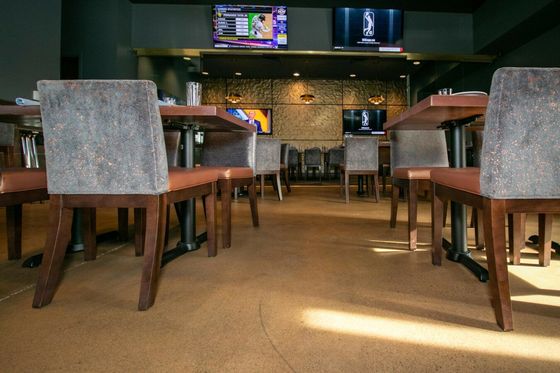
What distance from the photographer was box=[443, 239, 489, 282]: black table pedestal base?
1395 mm

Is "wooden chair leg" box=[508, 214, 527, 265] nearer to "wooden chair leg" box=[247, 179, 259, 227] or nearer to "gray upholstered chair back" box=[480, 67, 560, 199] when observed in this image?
"gray upholstered chair back" box=[480, 67, 560, 199]

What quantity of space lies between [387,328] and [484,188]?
51 centimetres

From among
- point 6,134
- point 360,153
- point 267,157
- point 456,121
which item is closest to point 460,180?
point 456,121

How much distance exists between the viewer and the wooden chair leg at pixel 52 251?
1145mm

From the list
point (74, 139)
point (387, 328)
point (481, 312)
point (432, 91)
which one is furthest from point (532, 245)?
point (432, 91)

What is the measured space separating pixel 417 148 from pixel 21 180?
234cm

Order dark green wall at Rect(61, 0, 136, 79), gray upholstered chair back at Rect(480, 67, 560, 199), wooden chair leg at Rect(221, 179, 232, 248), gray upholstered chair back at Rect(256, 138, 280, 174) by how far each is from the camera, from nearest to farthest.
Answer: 1. gray upholstered chair back at Rect(480, 67, 560, 199)
2. wooden chair leg at Rect(221, 179, 232, 248)
3. gray upholstered chair back at Rect(256, 138, 280, 174)
4. dark green wall at Rect(61, 0, 136, 79)

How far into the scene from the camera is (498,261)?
3.26 feet

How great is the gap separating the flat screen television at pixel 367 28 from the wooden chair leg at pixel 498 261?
5.74 m

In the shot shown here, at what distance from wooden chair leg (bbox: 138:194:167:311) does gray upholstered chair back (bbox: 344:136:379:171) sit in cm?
335

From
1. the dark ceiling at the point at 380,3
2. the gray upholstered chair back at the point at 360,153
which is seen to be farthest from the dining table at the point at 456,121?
the dark ceiling at the point at 380,3

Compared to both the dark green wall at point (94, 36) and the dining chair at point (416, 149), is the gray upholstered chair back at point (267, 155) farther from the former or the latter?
Answer: the dark green wall at point (94, 36)

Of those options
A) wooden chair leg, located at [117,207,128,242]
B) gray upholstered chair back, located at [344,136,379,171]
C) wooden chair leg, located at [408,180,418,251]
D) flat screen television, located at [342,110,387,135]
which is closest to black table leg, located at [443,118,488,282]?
wooden chair leg, located at [408,180,418,251]

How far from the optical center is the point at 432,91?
835cm
